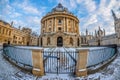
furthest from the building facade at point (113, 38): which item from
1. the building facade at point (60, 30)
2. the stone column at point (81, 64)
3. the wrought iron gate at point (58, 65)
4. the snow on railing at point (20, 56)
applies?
the stone column at point (81, 64)

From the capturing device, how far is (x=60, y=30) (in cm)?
3953

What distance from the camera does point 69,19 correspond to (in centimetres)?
4191

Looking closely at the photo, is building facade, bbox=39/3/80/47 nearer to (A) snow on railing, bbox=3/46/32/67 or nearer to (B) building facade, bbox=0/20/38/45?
(B) building facade, bbox=0/20/38/45

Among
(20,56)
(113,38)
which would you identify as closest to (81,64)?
(20,56)

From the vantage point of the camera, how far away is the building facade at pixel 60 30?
3666 centimetres

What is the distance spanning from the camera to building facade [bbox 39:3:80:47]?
1443 inches

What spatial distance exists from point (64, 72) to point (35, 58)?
222 centimetres

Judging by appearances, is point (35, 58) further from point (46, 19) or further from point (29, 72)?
A: point (46, 19)

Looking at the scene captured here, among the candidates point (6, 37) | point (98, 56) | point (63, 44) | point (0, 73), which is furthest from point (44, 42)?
point (0, 73)

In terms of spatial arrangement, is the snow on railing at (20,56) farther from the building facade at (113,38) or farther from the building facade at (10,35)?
the building facade at (113,38)

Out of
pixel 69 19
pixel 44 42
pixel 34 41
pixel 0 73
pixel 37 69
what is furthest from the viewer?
pixel 34 41

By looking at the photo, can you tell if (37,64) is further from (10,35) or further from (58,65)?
(10,35)

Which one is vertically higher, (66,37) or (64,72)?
(66,37)

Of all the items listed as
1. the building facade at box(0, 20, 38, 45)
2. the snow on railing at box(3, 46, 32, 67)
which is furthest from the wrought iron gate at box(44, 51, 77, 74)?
the building facade at box(0, 20, 38, 45)
